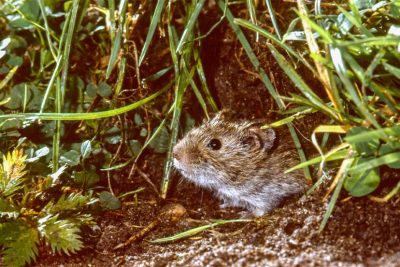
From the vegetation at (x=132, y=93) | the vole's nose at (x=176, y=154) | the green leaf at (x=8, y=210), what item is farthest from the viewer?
the vole's nose at (x=176, y=154)

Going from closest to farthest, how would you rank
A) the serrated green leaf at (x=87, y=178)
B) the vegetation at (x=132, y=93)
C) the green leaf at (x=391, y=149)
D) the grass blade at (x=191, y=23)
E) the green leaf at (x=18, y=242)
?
the green leaf at (x=391, y=149) → the vegetation at (x=132, y=93) → the green leaf at (x=18, y=242) → the grass blade at (x=191, y=23) → the serrated green leaf at (x=87, y=178)

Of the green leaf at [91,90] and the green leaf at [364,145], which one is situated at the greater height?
the green leaf at [91,90]

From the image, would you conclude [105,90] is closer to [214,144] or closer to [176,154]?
[176,154]

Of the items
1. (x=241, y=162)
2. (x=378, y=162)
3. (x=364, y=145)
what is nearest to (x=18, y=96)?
(x=241, y=162)

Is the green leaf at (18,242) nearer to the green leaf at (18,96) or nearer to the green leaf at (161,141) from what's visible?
the green leaf at (18,96)

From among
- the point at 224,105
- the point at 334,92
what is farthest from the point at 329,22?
the point at 224,105

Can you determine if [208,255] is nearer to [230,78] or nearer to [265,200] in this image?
[265,200]

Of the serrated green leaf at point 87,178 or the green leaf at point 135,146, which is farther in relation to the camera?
the green leaf at point 135,146

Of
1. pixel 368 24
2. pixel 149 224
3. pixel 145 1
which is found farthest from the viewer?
pixel 145 1

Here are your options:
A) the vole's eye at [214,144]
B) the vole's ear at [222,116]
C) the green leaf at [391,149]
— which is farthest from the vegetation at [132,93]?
the vole's eye at [214,144]
